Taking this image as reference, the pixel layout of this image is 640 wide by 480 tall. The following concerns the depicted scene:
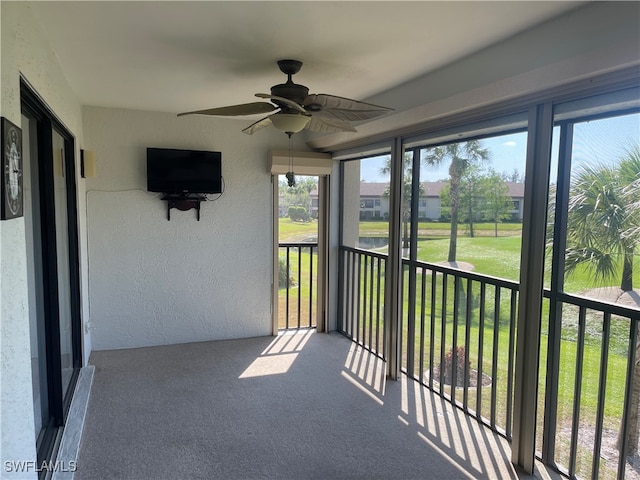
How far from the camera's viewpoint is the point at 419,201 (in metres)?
3.26

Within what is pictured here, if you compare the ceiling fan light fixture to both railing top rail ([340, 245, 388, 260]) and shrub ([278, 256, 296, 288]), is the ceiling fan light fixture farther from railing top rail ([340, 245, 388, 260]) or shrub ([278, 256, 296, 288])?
shrub ([278, 256, 296, 288])

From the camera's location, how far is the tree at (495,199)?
Result: 8.37ft

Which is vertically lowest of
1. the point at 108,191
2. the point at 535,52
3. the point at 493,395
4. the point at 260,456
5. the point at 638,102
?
the point at 260,456

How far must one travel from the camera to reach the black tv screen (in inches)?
153

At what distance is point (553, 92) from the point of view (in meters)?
2.01

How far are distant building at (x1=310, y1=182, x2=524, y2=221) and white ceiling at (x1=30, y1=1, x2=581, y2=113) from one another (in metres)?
0.80

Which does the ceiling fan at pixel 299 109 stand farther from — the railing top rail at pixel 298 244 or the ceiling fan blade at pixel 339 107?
the railing top rail at pixel 298 244

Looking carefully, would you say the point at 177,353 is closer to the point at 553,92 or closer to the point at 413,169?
the point at 413,169

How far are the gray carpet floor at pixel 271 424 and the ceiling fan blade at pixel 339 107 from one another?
6.14 feet

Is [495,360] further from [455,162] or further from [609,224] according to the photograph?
[455,162]

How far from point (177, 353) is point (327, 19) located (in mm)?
3165

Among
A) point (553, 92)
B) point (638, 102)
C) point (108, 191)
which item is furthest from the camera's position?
point (108, 191)

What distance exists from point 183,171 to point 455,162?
241cm

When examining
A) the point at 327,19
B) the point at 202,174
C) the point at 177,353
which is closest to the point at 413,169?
the point at 327,19
